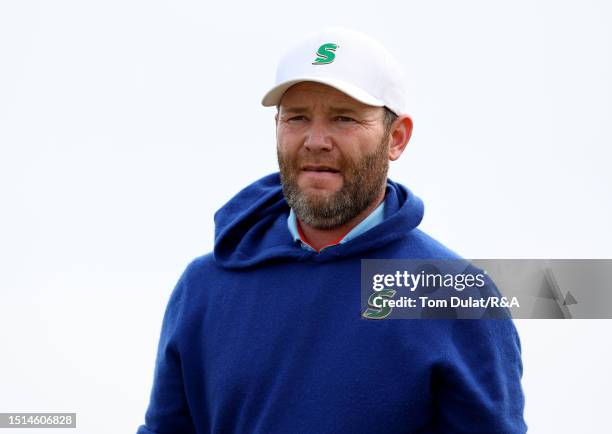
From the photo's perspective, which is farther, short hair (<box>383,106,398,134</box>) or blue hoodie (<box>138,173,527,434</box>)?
short hair (<box>383,106,398,134</box>)

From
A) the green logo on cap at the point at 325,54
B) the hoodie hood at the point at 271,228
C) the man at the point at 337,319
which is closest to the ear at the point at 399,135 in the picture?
the man at the point at 337,319

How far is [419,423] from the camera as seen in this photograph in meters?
2.23

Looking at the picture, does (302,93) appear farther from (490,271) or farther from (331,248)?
(490,271)

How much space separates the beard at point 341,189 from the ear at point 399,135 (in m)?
0.04

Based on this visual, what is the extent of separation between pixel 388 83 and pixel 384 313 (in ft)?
1.91

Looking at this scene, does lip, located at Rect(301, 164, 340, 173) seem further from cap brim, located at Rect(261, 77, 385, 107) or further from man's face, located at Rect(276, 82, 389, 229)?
cap brim, located at Rect(261, 77, 385, 107)

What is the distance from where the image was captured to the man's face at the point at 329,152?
225 centimetres

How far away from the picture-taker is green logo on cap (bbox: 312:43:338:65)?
2273mm

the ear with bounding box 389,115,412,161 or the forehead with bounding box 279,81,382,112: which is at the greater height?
the forehead with bounding box 279,81,382,112

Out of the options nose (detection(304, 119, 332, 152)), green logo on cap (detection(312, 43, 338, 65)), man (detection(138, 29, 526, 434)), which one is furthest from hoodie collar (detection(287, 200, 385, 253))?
green logo on cap (detection(312, 43, 338, 65))

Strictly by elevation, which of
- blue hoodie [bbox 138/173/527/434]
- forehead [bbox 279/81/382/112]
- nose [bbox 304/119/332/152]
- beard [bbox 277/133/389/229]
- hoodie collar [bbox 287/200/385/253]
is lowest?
blue hoodie [bbox 138/173/527/434]

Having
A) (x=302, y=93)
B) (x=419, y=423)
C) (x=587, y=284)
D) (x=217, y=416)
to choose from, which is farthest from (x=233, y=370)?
(x=587, y=284)

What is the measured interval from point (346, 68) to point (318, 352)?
710 mm

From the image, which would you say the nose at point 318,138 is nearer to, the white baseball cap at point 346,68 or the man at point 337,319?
the man at point 337,319
